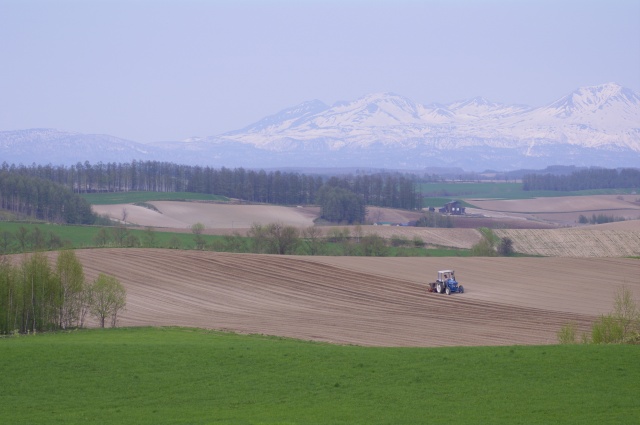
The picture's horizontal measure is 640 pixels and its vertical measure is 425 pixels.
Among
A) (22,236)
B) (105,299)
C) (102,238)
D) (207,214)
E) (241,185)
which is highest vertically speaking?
(241,185)

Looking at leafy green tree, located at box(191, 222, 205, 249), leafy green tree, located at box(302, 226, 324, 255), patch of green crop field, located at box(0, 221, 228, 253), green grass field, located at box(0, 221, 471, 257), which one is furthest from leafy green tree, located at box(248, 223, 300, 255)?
patch of green crop field, located at box(0, 221, 228, 253)

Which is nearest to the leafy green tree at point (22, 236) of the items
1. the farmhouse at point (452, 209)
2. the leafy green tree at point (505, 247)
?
the leafy green tree at point (505, 247)

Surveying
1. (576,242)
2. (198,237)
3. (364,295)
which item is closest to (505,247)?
(576,242)

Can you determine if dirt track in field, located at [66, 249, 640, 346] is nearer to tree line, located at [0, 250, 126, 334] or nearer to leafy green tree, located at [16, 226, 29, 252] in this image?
tree line, located at [0, 250, 126, 334]

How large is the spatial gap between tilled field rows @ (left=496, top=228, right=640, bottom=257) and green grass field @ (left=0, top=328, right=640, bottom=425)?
56.7 m

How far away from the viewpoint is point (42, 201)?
350 ft

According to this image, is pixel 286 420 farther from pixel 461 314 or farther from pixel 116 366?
pixel 461 314

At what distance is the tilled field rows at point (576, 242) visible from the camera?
8012 cm

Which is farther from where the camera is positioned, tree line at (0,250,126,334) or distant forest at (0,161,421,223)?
distant forest at (0,161,421,223)

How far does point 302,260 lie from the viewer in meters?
60.0

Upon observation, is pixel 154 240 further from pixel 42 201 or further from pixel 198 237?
pixel 42 201

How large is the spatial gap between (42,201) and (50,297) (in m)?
73.4

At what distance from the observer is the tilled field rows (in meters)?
80.1

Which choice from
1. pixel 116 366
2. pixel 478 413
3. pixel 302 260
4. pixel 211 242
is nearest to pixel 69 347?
pixel 116 366
